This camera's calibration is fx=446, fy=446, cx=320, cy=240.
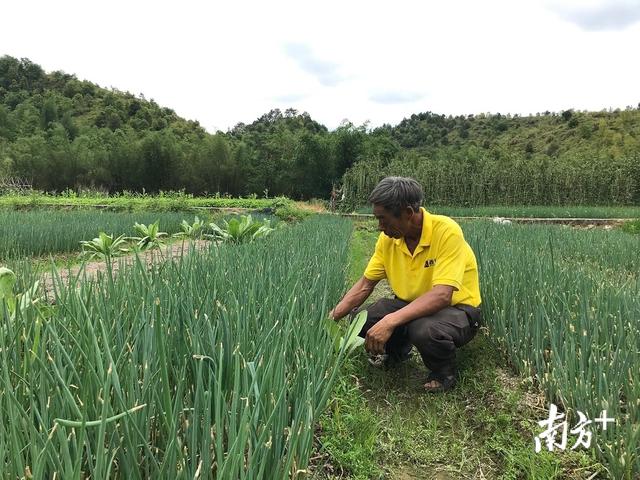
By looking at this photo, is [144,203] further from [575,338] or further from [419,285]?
[575,338]

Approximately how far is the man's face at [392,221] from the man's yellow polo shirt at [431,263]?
0.52 ft

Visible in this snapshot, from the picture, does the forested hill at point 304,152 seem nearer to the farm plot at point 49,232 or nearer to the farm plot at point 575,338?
the farm plot at point 49,232

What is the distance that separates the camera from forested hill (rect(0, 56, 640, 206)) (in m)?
18.6

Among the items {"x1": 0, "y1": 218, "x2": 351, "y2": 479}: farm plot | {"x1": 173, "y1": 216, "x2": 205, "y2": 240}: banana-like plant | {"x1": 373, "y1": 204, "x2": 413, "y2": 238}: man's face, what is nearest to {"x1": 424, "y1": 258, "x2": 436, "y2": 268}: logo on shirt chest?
{"x1": 373, "y1": 204, "x2": 413, "y2": 238}: man's face

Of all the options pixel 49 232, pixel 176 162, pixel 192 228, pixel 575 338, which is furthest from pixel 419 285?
pixel 176 162

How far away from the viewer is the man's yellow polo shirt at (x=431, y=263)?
215 centimetres

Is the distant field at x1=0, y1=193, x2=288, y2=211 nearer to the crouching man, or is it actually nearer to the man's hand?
the crouching man

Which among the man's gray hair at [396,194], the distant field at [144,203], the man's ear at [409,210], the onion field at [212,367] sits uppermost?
the man's gray hair at [396,194]

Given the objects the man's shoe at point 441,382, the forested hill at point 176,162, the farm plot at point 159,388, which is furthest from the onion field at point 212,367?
the forested hill at point 176,162

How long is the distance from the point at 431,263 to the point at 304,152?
898 inches

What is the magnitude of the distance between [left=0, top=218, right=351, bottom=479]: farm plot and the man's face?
1.82 ft

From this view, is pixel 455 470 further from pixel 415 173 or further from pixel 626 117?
pixel 626 117

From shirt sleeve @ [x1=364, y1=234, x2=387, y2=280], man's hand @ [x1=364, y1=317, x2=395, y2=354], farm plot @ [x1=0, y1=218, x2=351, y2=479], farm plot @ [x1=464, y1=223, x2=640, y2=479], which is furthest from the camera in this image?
shirt sleeve @ [x1=364, y1=234, x2=387, y2=280]

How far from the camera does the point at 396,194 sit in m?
2.01
